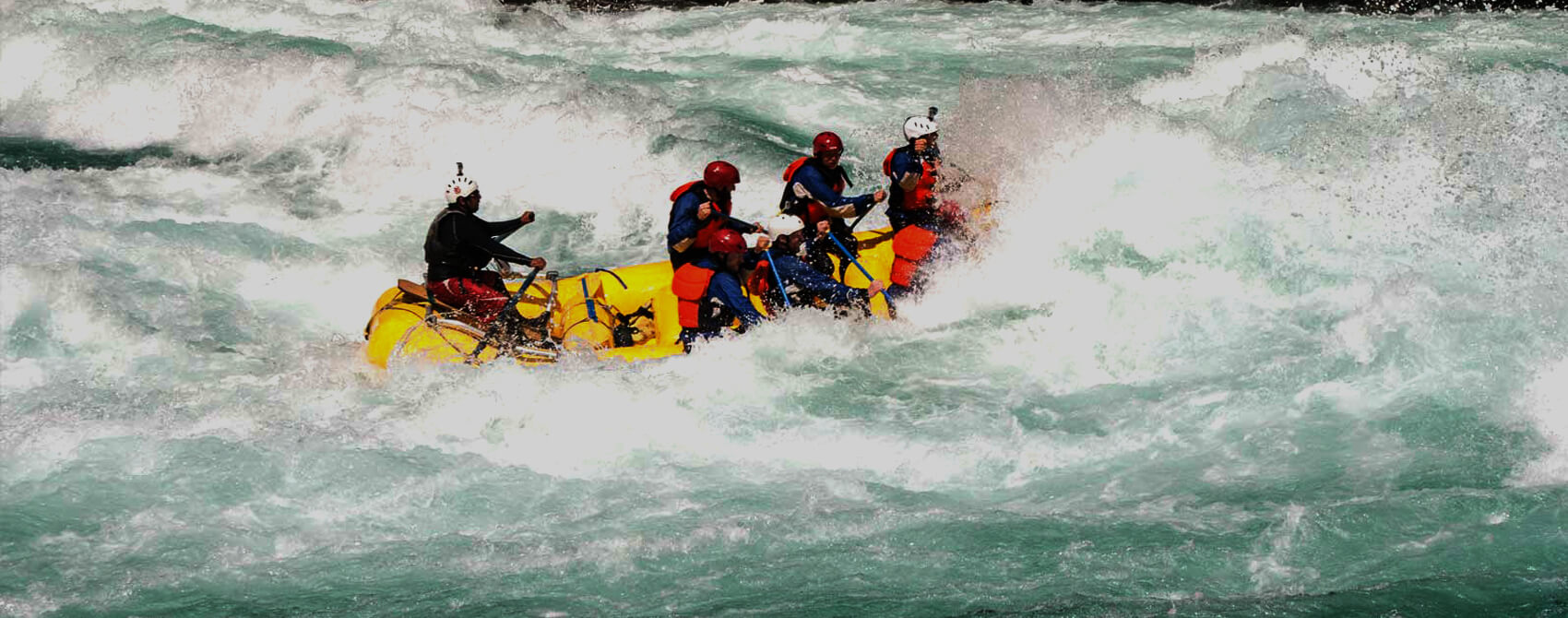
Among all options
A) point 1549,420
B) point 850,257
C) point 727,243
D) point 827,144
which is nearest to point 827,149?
point 827,144

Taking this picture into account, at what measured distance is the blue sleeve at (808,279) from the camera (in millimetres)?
8586

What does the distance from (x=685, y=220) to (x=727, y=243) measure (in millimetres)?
475

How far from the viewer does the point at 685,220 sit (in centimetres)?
852

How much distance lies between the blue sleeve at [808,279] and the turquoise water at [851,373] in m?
0.18

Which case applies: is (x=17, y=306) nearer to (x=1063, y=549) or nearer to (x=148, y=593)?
(x=148, y=593)

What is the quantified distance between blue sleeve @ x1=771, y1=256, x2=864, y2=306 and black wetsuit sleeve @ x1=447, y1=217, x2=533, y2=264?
1.51 meters

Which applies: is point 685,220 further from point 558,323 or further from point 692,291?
point 558,323

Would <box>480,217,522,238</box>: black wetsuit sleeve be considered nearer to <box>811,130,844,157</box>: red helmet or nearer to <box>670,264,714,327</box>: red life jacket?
<box>670,264,714,327</box>: red life jacket

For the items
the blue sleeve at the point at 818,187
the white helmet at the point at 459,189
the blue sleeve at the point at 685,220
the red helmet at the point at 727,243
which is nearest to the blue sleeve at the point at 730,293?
the red helmet at the point at 727,243

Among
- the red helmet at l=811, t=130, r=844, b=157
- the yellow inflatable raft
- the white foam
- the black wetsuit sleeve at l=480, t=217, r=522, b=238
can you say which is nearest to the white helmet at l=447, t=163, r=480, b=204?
the black wetsuit sleeve at l=480, t=217, r=522, b=238

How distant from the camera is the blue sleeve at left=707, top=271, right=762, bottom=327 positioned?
8.26 m

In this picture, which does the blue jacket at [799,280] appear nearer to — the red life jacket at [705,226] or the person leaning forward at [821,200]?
the person leaning forward at [821,200]

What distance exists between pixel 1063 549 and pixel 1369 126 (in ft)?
19.4

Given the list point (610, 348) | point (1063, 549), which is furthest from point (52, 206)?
point (1063, 549)
